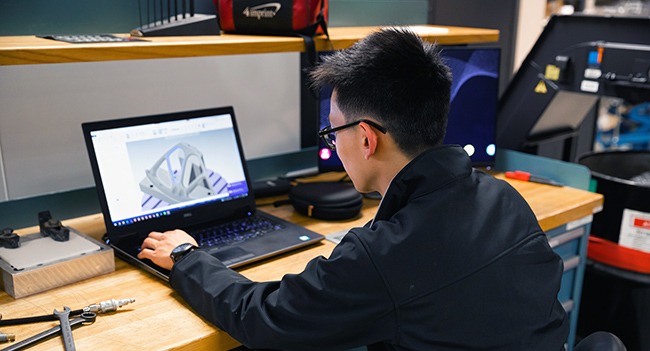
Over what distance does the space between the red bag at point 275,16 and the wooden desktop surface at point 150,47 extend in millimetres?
29

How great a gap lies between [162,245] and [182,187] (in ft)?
0.86

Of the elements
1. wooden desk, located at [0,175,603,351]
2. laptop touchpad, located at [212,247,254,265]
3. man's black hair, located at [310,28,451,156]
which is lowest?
wooden desk, located at [0,175,603,351]

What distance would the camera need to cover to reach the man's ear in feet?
3.91

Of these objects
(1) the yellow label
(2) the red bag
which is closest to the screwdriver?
(1) the yellow label

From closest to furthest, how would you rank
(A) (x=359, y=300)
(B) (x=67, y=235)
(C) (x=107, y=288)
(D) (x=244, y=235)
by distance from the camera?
1. (A) (x=359, y=300)
2. (C) (x=107, y=288)
3. (B) (x=67, y=235)
4. (D) (x=244, y=235)

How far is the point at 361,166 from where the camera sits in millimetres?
1252

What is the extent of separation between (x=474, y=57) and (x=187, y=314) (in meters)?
1.32

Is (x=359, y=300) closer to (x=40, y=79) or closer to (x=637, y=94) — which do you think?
(x=40, y=79)

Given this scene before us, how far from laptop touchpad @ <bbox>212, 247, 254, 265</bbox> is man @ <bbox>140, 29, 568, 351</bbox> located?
8.6 inches

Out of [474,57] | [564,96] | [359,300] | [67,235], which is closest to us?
[359,300]

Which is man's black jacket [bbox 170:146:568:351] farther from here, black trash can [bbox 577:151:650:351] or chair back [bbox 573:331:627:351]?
black trash can [bbox 577:151:650:351]

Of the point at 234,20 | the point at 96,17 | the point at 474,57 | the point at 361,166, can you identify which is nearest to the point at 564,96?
the point at 474,57

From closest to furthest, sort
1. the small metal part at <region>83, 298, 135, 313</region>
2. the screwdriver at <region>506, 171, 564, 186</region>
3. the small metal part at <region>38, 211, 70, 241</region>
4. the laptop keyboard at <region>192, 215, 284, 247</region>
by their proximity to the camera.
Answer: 1. the small metal part at <region>83, 298, 135, 313</region>
2. the small metal part at <region>38, 211, 70, 241</region>
3. the laptop keyboard at <region>192, 215, 284, 247</region>
4. the screwdriver at <region>506, 171, 564, 186</region>

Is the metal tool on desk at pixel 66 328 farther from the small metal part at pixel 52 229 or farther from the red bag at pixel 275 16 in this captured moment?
the red bag at pixel 275 16
